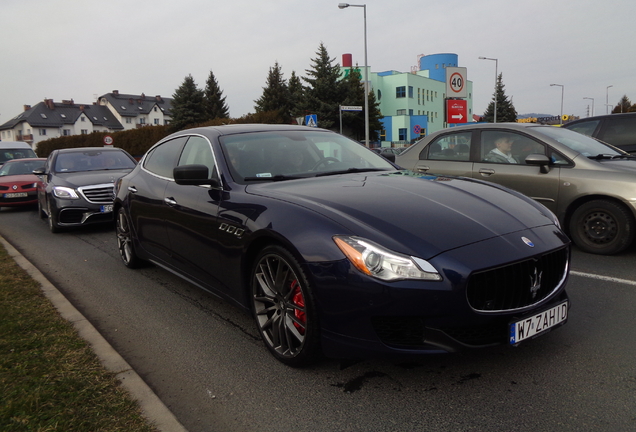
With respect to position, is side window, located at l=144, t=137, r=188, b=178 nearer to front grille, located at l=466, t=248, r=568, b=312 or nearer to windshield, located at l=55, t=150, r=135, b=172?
front grille, located at l=466, t=248, r=568, b=312

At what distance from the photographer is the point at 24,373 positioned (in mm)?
3094

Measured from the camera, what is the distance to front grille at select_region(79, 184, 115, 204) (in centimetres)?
893

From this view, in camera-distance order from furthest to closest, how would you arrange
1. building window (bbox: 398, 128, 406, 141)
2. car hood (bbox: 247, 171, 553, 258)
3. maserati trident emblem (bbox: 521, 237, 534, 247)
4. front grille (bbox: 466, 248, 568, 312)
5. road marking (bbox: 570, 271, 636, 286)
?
1. building window (bbox: 398, 128, 406, 141)
2. road marking (bbox: 570, 271, 636, 286)
3. maserati trident emblem (bbox: 521, 237, 534, 247)
4. car hood (bbox: 247, 171, 553, 258)
5. front grille (bbox: 466, 248, 568, 312)

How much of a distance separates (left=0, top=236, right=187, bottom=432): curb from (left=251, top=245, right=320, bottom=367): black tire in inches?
31.1

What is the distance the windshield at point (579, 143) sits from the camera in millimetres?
6380

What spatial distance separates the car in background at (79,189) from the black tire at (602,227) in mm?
7223

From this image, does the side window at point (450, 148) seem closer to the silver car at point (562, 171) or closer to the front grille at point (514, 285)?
the silver car at point (562, 171)

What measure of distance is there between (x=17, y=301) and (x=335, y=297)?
3.33m

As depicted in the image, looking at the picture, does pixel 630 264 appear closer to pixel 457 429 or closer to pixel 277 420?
pixel 457 429

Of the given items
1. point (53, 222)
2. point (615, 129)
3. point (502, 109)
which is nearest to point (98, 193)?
point (53, 222)

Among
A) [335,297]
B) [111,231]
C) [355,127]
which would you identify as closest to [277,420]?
[335,297]

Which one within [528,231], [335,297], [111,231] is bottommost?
[111,231]

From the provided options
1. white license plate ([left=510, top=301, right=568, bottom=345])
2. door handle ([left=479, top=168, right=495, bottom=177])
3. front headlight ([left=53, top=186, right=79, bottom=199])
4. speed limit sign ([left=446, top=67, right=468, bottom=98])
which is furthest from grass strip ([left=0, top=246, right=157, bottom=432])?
speed limit sign ([left=446, top=67, right=468, bottom=98])

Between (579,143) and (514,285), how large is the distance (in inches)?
180
